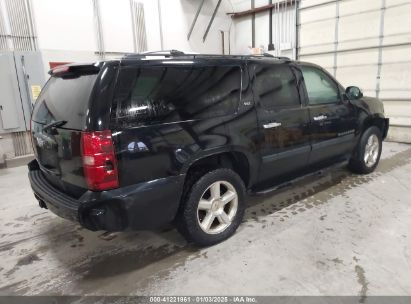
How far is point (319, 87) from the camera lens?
3.48m

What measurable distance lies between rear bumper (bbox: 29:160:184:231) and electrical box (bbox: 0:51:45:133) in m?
4.39

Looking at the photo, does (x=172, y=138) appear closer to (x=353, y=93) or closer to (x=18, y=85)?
(x=353, y=93)

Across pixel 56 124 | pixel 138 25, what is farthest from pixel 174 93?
pixel 138 25

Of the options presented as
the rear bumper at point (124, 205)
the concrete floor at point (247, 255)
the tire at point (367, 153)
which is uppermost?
the rear bumper at point (124, 205)

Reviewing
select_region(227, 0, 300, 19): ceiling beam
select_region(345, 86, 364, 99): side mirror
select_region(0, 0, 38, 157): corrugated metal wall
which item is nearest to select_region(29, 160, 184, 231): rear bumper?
select_region(345, 86, 364, 99): side mirror

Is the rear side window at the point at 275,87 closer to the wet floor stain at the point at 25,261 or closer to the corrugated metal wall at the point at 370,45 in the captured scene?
the wet floor stain at the point at 25,261

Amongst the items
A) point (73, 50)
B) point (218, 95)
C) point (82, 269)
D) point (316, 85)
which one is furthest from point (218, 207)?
point (73, 50)

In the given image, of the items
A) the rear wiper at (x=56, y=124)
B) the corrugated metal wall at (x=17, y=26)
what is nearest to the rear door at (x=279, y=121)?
the rear wiper at (x=56, y=124)

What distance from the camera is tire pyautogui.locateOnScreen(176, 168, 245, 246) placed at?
2.38 meters

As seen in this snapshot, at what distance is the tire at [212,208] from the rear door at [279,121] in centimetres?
38

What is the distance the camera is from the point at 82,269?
92.0 inches

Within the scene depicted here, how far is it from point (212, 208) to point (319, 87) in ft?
6.54

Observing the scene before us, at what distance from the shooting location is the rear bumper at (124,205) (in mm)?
1943

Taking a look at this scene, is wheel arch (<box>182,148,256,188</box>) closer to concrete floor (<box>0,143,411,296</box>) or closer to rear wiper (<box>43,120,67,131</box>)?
concrete floor (<box>0,143,411,296</box>)
